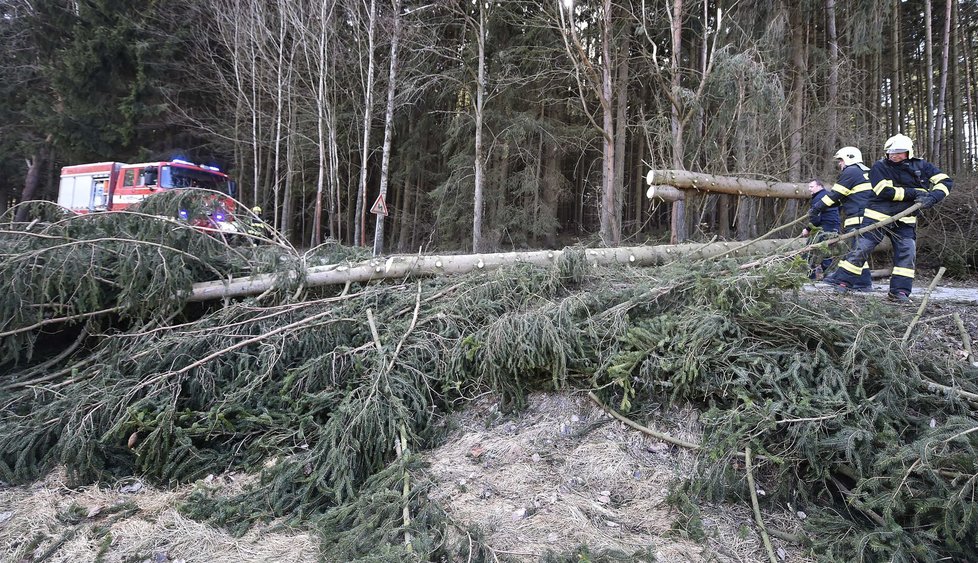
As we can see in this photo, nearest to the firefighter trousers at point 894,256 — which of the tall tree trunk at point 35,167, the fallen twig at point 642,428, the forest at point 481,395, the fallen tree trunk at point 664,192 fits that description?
the forest at point 481,395

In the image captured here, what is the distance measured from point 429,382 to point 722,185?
16.2 ft

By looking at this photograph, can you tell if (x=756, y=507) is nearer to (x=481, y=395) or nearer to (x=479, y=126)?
(x=481, y=395)

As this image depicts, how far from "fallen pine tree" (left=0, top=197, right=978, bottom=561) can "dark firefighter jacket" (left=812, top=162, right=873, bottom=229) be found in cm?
197

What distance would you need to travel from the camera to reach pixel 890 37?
11.9 meters

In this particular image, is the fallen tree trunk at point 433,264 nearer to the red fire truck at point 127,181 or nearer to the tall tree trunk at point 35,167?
the red fire truck at point 127,181

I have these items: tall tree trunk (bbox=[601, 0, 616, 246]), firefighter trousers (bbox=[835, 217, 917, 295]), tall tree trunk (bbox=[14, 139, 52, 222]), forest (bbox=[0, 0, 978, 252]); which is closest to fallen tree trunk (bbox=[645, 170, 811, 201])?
forest (bbox=[0, 0, 978, 252])

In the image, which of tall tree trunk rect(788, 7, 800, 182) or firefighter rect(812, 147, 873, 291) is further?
tall tree trunk rect(788, 7, 800, 182)

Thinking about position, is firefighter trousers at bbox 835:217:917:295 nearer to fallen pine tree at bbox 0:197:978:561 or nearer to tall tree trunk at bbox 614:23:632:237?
fallen pine tree at bbox 0:197:978:561

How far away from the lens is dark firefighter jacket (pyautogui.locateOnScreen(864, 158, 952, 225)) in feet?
15.6

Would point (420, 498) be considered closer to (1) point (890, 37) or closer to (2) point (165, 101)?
(1) point (890, 37)

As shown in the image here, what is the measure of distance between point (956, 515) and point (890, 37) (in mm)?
14240

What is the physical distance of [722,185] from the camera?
259 inches

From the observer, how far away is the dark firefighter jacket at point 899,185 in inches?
188

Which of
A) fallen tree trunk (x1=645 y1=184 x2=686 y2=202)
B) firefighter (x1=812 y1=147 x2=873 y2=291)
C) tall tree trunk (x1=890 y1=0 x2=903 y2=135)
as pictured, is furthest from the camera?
tall tree trunk (x1=890 y1=0 x2=903 y2=135)
